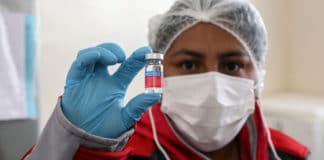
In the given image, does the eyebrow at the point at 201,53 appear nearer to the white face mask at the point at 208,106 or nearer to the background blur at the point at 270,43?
the white face mask at the point at 208,106

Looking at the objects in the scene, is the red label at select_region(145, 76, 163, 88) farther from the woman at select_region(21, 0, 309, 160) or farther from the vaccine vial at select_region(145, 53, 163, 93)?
the woman at select_region(21, 0, 309, 160)

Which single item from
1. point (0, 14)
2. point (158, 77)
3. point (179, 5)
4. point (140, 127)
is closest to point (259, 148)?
point (140, 127)

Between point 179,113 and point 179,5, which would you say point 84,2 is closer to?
point 179,5

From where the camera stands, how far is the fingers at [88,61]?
31.1 inches

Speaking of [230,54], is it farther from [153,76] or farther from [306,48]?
[306,48]

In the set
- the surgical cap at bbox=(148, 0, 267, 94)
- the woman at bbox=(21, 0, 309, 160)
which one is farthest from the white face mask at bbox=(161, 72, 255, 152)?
the surgical cap at bbox=(148, 0, 267, 94)

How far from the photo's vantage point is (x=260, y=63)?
1336mm

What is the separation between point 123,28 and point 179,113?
1.31ft

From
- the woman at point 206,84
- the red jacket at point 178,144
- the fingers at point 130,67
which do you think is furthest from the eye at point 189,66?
the fingers at point 130,67

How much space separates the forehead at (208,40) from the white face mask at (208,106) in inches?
2.9

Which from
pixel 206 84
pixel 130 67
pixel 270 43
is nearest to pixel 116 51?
pixel 130 67

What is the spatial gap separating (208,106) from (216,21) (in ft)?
0.80

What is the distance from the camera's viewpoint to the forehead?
122 centimetres

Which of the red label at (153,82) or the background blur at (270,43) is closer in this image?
the red label at (153,82)
